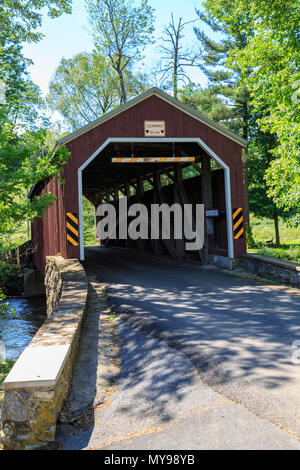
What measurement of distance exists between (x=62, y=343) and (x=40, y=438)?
105cm

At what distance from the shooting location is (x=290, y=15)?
959 centimetres

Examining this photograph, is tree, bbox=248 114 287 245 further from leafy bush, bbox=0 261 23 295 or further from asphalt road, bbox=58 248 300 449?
asphalt road, bbox=58 248 300 449

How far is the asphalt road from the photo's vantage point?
8.57ft

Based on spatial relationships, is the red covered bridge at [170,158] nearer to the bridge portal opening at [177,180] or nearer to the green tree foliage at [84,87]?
the bridge portal opening at [177,180]

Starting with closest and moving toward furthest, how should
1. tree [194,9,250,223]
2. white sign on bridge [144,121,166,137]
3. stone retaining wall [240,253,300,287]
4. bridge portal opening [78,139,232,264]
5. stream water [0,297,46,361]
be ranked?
1. stone retaining wall [240,253,300,287]
2. stream water [0,297,46,361]
3. white sign on bridge [144,121,166,137]
4. bridge portal opening [78,139,232,264]
5. tree [194,9,250,223]

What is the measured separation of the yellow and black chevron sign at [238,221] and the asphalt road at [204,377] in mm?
3778

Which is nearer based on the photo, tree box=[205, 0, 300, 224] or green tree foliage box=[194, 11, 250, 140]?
tree box=[205, 0, 300, 224]

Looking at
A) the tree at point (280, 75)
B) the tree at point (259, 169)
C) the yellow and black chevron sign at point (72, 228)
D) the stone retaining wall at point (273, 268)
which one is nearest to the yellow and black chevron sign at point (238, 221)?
the stone retaining wall at point (273, 268)

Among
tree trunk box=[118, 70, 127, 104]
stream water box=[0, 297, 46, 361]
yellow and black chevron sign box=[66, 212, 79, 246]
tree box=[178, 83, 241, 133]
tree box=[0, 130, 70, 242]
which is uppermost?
tree trunk box=[118, 70, 127, 104]

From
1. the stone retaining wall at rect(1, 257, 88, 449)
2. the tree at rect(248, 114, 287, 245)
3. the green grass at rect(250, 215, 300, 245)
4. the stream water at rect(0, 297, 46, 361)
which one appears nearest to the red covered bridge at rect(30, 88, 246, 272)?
the stream water at rect(0, 297, 46, 361)

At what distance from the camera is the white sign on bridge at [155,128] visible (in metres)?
10.2

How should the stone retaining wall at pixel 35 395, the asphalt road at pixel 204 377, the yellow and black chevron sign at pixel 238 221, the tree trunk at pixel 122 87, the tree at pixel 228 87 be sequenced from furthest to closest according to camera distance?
the tree trunk at pixel 122 87 < the tree at pixel 228 87 < the yellow and black chevron sign at pixel 238 221 < the stone retaining wall at pixel 35 395 < the asphalt road at pixel 204 377

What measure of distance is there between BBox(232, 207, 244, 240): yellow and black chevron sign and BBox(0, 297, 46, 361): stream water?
6.05m
